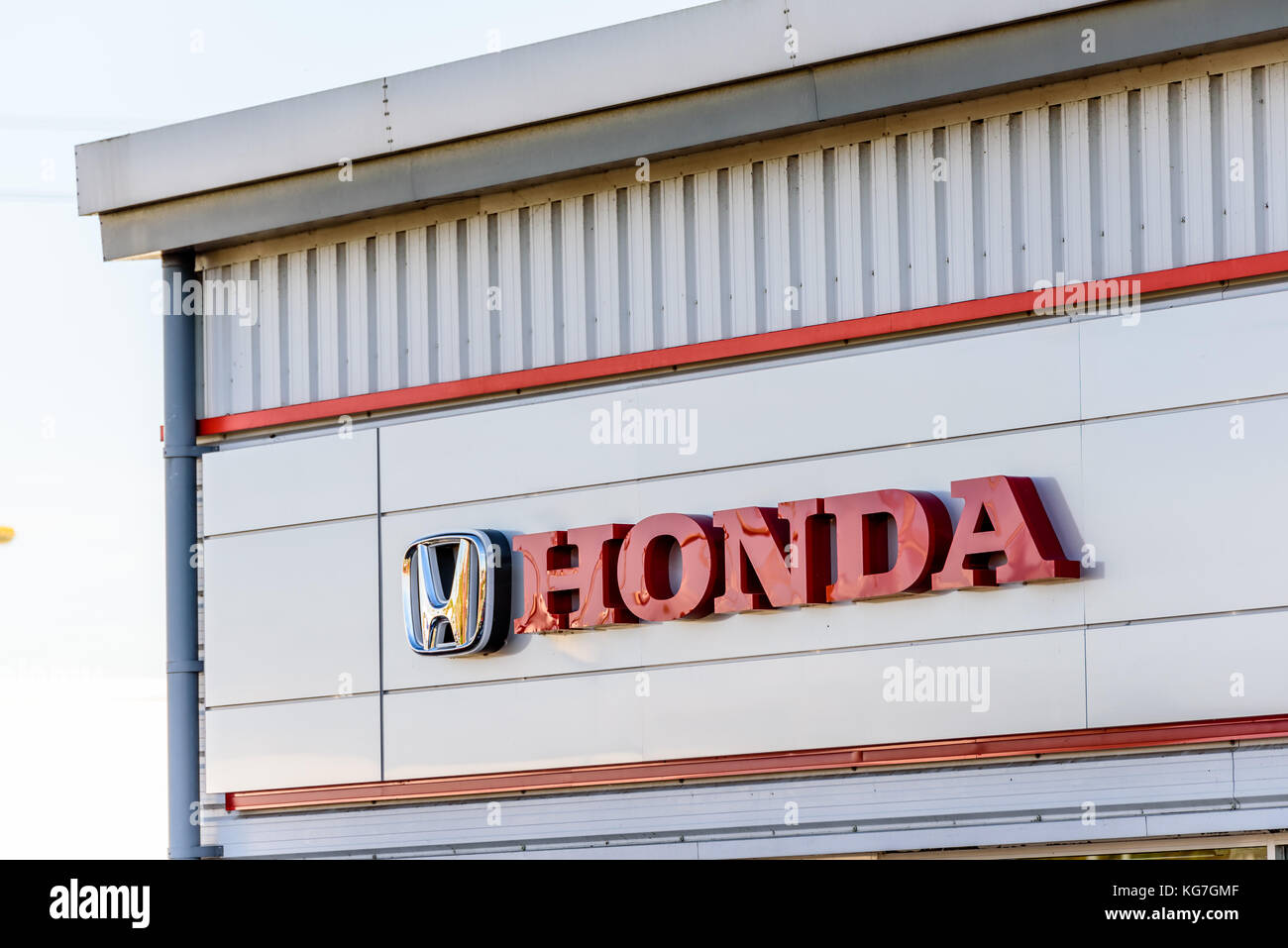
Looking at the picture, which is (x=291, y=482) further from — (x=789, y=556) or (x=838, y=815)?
(x=838, y=815)

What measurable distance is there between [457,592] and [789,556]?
10.2ft

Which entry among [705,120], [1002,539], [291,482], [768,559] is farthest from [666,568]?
[291,482]

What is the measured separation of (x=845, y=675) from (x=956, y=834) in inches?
55.5

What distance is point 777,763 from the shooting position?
1465 centimetres

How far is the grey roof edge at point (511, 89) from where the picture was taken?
14367 millimetres

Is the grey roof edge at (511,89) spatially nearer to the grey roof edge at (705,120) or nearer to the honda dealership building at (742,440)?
the honda dealership building at (742,440)

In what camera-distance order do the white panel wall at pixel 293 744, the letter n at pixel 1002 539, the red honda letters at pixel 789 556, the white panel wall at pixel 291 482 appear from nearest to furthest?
the letter n at pixel 1002 539 < the red honda letters at pixel 789 556 < the white panel wall at pixel 293 744 < the white panel wall at pixel 291 482

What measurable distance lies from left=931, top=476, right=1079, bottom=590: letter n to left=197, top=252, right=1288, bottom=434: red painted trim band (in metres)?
1.31

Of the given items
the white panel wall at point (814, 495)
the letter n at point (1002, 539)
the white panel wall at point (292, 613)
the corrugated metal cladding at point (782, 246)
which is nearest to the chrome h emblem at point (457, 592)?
the white panel wall at point (814, 495)

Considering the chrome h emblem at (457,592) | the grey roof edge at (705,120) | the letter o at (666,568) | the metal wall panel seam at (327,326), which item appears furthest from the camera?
the metal wall panel seam at (327,326)

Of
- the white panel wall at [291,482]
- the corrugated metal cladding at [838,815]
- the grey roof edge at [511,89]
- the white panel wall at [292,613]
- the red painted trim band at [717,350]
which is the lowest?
the corrugated metal cladding at [838,815]

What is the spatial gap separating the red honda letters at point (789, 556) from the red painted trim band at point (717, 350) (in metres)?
1.28
